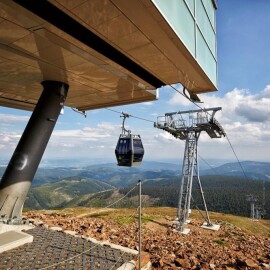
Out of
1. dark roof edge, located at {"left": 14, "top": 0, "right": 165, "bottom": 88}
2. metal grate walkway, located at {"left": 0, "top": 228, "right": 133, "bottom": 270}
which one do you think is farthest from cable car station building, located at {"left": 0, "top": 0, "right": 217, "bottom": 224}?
metal grate walkway, located at {"left": 0, "top": 228, "right": 133, "bottom": 270}

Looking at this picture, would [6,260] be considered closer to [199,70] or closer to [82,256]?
[82,256]

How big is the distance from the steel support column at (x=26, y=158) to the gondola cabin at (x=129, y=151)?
217 inches

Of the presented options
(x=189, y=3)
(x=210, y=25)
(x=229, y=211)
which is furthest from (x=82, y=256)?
(x=229, y=211)

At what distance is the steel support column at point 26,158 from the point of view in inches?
354

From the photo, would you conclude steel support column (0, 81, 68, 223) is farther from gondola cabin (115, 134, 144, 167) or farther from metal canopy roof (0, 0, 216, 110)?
gondola cabin (115, 134, 144, 167)

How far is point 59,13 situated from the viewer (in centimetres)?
598

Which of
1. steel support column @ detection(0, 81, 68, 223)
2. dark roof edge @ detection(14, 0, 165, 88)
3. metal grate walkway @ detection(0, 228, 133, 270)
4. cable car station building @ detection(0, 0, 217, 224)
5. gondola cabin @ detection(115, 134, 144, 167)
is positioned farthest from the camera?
gondola cabin @ detection(115, 134, 144, 167)

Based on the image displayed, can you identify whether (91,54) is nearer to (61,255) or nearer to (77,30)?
(77,30)

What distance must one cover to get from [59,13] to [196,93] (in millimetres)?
7464

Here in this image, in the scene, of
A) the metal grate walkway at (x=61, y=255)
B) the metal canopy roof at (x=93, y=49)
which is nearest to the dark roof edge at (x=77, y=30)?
the metal canopy roof at (x=93, y=49)

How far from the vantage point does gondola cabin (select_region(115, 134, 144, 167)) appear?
47.7ft

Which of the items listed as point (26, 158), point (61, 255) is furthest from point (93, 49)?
point (61, 255)

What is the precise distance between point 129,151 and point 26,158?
646 cm

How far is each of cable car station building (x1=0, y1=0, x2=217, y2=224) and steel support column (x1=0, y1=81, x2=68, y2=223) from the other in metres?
0.03
